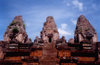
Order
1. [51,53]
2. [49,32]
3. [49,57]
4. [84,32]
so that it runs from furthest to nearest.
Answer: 1. [49,32]
2. [84,32]
3. [51,53]
4. [49,57]

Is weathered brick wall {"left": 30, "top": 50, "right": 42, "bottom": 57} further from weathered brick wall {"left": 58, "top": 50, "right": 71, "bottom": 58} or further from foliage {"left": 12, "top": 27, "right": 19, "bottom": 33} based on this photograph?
foliage {"left": 12, "top": 27, "right": 19, "bottom": 33}

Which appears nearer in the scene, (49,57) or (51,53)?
(49,57)

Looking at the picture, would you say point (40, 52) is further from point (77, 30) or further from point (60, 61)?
point (77, 30)

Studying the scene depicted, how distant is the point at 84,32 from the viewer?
732 inches

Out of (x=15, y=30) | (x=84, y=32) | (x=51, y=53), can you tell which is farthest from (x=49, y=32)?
(x=51, y=53)

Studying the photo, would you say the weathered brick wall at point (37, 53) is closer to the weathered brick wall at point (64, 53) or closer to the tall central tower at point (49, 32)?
the weathered brick wall at point (64, 53)

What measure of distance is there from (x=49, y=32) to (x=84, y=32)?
27.8 ft

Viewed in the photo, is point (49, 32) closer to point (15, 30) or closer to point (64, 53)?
point (15, 30)

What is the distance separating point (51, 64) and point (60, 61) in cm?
66

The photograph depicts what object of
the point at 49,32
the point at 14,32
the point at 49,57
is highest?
the point at 49,32

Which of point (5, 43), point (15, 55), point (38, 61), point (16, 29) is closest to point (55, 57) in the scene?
point (38, 61)

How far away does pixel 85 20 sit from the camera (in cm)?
1998

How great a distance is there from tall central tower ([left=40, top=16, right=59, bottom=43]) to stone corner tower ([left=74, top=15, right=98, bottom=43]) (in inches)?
246

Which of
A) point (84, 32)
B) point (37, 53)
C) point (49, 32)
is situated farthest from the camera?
point (49, 32)
